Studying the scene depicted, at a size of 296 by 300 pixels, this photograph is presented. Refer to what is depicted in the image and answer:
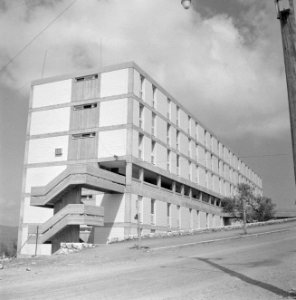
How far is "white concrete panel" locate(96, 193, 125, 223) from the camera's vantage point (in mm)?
36375

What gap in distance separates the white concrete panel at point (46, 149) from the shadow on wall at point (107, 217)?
6.69 m

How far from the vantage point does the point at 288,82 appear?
8719 millimetres

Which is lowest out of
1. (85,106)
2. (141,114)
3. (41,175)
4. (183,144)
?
(41,175)

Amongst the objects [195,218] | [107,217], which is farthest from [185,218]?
[107,217]

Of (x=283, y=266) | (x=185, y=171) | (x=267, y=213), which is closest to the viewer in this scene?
(x=283, y=266)

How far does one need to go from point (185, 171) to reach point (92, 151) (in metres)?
16.6

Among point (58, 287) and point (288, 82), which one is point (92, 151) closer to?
point (58, 287)

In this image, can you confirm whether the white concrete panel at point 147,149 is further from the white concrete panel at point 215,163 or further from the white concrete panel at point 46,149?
the white concrete panel at point 215,163

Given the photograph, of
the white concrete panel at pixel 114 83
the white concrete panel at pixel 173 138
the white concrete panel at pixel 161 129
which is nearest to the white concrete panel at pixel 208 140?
the white concrete panel at pixel 173 138

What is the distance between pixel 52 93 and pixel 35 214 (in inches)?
511

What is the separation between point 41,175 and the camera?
41.1m

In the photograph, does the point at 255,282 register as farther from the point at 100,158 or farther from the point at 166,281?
the point at 100,158

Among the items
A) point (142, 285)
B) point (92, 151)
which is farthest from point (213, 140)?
point (142, 285)

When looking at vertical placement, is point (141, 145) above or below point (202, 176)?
above
